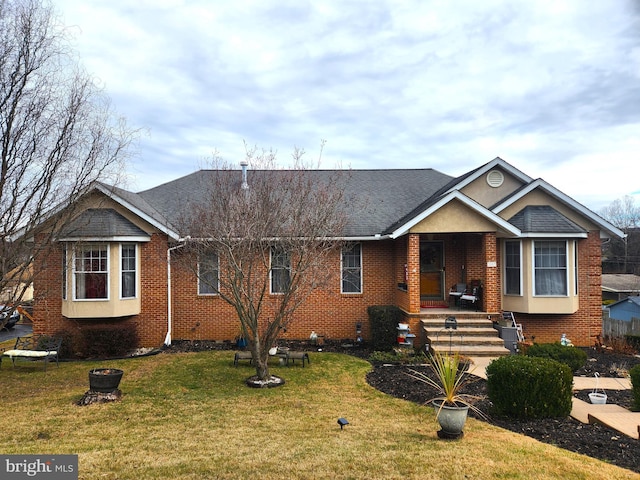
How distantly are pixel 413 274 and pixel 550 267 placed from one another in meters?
4.69

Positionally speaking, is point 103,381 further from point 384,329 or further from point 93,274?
point 384,329

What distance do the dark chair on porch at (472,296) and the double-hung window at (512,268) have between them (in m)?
0.97

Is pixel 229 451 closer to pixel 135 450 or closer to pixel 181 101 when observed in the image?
pixel 135 450

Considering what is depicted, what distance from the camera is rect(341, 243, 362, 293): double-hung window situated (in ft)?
50.0

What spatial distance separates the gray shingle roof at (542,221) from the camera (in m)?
13.6

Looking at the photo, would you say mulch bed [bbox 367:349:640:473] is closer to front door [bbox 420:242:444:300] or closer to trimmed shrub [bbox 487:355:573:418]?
trimmed shrub [bbox 487:355:573:418]

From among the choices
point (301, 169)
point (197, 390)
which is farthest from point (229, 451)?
point (301, 169)

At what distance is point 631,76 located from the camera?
8.70 metres

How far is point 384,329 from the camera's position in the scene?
13.3 m

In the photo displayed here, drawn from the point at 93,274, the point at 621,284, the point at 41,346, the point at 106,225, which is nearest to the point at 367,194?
the point at 106,225

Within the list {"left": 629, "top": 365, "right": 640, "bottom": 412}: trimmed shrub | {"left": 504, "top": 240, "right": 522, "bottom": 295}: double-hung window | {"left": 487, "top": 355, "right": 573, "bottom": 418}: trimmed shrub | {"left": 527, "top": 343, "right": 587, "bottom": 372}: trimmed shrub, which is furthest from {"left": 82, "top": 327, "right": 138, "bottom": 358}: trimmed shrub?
{"left": 629, "top": 365, "right": 640, "bottom": 412}: trimmed shrub

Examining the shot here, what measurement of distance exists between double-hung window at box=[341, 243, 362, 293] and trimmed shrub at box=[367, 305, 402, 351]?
1933 millimetres

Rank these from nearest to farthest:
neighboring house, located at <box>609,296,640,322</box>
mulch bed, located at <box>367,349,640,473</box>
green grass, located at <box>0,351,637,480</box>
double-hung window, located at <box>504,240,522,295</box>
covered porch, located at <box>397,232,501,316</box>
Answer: green grass, located at <box>0,351,637,480</box>
mulch bed, located at <box>367,349,640,473</box>
covered porch, located at <box>397,232,501,316</box>
double-hung window, located at <box>504,240,522,295</box>
neighboring house, located at <box>609,296,640,322</box>

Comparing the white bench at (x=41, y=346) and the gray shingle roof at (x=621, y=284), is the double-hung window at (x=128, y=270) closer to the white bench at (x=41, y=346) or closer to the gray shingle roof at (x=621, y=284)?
the white bench at (x=41, y=346)
